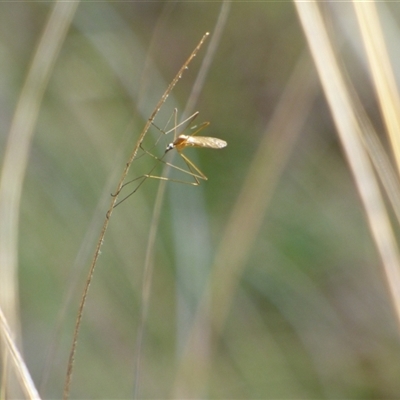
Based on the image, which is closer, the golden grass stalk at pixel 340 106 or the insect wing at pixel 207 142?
the golden grass stalk at pixel 340 106

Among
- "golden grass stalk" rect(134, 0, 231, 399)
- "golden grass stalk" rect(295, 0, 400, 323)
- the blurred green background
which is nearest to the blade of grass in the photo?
"golden grass stalk" rect(295, 0, 400, 323)

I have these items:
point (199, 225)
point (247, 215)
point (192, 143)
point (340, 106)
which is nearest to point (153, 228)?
point (192, 143)

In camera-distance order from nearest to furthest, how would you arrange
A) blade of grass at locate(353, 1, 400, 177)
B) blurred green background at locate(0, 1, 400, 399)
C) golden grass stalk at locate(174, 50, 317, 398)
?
blade of grass at locate(353, 1, 400, 177) < golden grass stalk at locate(174, 50, 317, 398) < blurred green background at locate(0, 1, 400, 399)

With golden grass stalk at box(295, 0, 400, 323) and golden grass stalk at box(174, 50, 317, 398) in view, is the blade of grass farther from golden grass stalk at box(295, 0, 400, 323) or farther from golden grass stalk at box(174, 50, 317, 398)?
golden grass stalk at box(174, 50, 317, 398)

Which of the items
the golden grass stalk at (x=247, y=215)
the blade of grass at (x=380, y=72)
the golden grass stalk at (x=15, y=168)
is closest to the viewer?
the blade of grass at (x=380, y=72)

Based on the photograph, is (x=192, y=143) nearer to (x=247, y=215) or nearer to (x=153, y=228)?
(x=153, y=228)

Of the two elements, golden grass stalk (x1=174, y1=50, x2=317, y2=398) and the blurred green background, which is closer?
golden grass stalk (x1=174, y1=50, x2=317, y2=398)

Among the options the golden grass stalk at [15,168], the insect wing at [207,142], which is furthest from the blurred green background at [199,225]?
the insect wing at [207,142]

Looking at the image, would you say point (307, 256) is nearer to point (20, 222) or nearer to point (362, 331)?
point (362, 331)

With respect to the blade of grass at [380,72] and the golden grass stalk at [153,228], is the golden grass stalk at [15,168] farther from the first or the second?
the blade of grass at [380,72]
